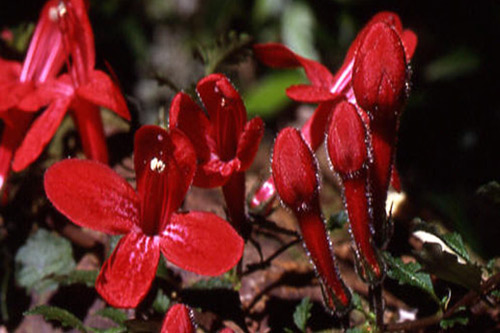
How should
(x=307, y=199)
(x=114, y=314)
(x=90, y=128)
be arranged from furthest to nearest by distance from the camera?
1. (x=90, y=128)
2. (x=114, y=314)
3. (x=307, y=199)

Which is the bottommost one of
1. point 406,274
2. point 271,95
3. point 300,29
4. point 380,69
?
point 271,95

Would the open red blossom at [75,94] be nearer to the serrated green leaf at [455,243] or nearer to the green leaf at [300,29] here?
the serrated green leaf at [455,243]

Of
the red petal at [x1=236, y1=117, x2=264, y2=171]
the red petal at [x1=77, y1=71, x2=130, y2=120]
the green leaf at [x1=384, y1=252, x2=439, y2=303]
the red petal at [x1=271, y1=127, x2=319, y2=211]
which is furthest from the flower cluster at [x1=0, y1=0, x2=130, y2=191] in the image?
the green leaf at [x1=384, y1=252, x2=439, y2=303]

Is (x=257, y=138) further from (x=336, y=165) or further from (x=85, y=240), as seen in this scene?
(x=85, y=240)

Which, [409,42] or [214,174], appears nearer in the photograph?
[214,174]

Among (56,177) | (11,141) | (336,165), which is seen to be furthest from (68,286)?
(336,165)

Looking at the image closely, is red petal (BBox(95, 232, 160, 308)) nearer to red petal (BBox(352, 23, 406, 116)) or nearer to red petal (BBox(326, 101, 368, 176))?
red petal (BBox(326, 101, 368, 176))

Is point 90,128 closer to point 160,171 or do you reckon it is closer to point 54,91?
point 54,91

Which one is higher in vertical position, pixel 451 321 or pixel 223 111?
pixel 223 111

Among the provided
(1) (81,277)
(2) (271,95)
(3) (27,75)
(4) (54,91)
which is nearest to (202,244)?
(1) (81,277)
